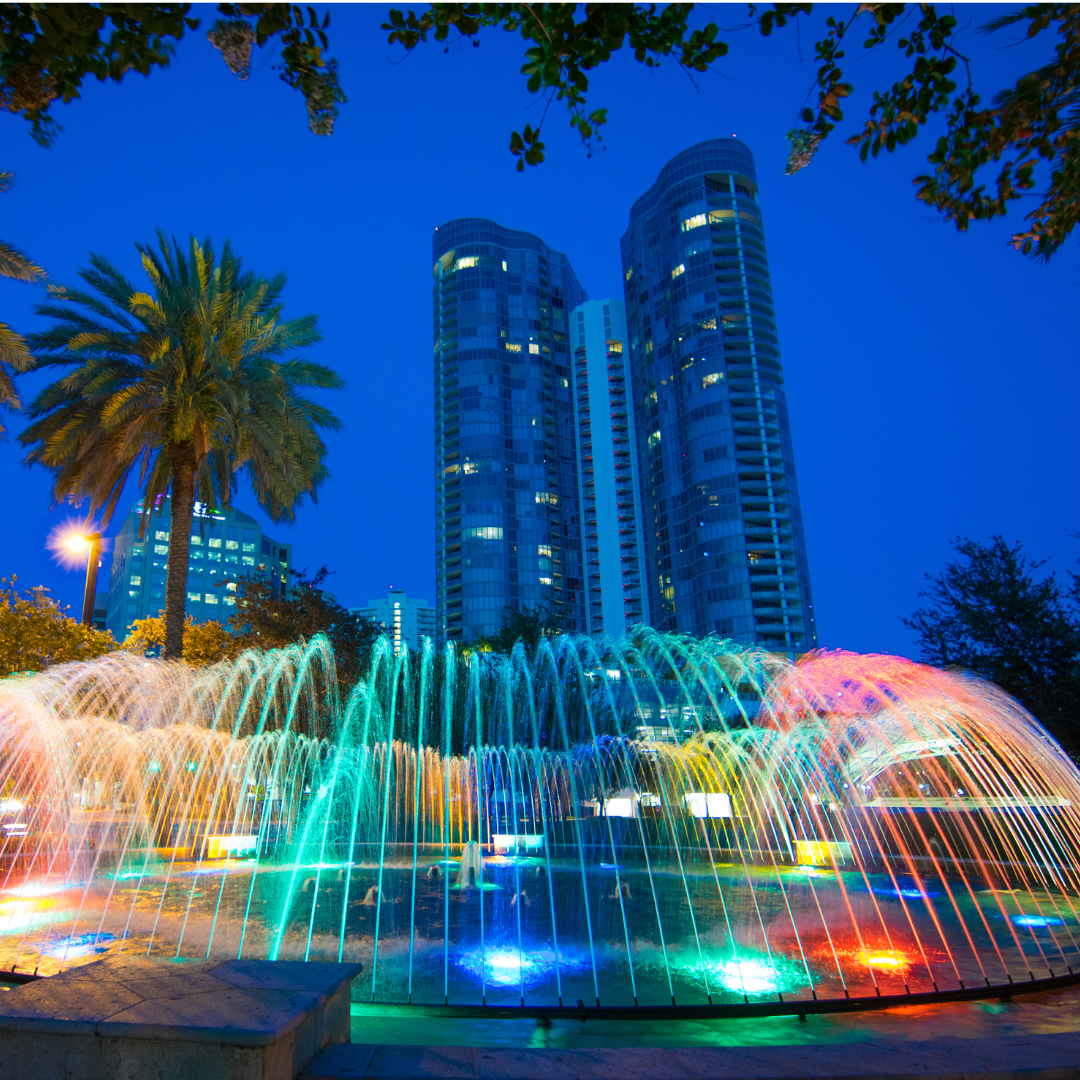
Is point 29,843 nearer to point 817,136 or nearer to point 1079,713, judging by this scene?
point 817,136

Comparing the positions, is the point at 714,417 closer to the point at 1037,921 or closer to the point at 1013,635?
the point at 1013,635

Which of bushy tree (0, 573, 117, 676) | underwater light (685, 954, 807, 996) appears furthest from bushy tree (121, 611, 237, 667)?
underwater light (685, 954, 807, 996)

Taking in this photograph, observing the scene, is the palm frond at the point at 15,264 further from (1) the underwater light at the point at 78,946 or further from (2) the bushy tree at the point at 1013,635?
(2) the bushy tree at the point at 1013,635

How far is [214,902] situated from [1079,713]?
2215 centimetres

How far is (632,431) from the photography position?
156 meters

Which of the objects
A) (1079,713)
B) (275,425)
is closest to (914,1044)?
(1079,713)

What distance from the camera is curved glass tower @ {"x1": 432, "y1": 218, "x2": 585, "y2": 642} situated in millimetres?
131250

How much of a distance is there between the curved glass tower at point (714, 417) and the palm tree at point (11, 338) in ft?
312

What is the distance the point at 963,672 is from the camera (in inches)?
961

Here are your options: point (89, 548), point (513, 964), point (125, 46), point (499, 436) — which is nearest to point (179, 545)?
point (89, 548)

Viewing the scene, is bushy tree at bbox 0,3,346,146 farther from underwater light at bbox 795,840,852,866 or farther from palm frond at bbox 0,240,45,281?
underwater light at bbox 795,840,852,866

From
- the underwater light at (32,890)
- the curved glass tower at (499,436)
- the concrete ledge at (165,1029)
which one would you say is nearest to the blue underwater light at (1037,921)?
the concrete ledge at (165,1029)

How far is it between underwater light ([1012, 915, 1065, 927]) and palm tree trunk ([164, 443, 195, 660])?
19837mm

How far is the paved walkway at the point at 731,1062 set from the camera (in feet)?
12.8
